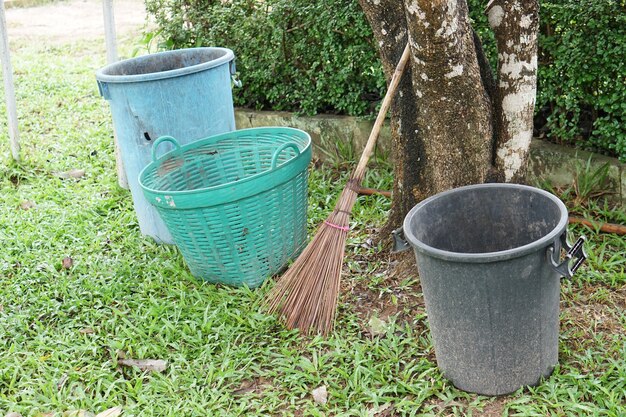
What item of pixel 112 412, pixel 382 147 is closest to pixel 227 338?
pixel 112 412

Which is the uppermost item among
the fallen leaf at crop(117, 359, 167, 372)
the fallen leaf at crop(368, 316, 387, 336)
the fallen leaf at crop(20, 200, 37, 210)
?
the fallen leaf at crop(20, 200, 37, 210)

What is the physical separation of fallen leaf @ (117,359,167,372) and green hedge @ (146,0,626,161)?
2087 mm

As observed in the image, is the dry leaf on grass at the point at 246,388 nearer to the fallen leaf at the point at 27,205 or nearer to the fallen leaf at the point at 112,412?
the fallen leaf at the point at 112,412

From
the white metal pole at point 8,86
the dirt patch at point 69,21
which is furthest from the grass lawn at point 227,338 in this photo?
the dirt patch at point 69,21

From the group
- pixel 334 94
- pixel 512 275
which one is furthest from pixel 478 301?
pixel 334 94

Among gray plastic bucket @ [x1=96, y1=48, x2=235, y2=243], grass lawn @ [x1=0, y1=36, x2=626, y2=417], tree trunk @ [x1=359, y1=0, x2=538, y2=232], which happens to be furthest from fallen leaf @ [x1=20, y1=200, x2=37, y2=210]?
tree trunk @ [x1=359, y1=0, x2=538, y2=232]

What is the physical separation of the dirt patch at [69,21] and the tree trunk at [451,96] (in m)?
5.66

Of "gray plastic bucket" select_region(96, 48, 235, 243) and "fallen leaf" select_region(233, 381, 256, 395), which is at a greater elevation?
"gray plastic bucket" select_region(96, 48, 235, 243)

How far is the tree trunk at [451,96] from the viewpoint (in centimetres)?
290

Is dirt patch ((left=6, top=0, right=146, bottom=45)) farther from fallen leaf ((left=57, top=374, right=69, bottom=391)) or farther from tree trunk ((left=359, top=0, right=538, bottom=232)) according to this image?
fallen leaf ((left=57, top=374, right=69, bottom=391))

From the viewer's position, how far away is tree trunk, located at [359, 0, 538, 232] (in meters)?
2.90

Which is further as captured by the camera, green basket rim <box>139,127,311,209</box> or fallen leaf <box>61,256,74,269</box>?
fallen leaf <box>61,256,74,269</box>

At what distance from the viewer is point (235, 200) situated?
336 cm

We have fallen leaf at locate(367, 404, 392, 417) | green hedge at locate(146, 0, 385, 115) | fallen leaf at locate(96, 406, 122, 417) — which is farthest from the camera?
green hedge at locate(146, 0, 385, 115)
